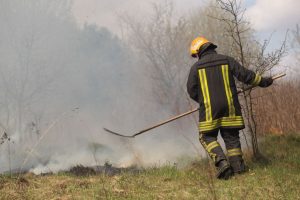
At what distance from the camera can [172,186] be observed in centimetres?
476

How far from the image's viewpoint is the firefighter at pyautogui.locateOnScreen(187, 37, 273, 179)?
5.50 meters

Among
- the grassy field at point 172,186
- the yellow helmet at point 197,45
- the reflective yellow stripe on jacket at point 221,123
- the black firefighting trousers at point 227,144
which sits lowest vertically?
the grassy field at point 172,186

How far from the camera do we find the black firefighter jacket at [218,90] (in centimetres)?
553

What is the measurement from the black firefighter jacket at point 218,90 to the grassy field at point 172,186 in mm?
697

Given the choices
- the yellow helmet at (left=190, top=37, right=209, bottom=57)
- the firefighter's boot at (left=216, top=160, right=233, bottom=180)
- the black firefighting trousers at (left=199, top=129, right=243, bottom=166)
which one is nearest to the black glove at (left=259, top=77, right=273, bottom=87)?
the black firefighting trousers at (left=199, top=129, right=243, bottom=166)

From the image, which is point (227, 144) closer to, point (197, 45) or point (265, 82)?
point (265, 82)

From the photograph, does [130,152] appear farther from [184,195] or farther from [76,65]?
[184,195]

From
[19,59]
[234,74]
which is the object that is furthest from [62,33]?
[234,74]

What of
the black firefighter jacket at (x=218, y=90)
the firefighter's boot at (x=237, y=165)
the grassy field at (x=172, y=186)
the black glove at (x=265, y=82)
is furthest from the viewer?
the black glove at (x=265, y=82)

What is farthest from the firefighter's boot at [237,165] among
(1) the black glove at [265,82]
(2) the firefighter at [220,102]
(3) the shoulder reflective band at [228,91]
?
(1) the black glove at [265,82]

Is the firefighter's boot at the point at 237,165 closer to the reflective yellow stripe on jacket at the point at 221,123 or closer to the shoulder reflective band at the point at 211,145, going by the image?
the shoulder reflective band at the point at 211,145

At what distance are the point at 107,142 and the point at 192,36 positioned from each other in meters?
7.86

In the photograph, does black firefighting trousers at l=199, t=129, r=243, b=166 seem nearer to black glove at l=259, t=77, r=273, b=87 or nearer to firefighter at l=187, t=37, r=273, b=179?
firefighter at l=187, t=37, r=273, b=179

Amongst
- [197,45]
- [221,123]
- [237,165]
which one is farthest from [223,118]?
[197,45]
